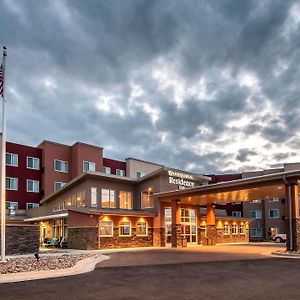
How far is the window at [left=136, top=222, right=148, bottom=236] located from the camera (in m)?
36.4

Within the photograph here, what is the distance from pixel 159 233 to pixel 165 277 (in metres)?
23.0

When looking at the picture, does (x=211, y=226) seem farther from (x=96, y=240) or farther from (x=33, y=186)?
(x=33, y=186)

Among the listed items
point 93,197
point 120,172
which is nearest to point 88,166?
point 120,172

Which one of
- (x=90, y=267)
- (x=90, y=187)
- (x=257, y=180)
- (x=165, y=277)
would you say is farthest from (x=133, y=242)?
(x=165, y=277)

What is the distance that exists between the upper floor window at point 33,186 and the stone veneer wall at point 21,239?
2352 cm

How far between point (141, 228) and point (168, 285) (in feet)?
80.6

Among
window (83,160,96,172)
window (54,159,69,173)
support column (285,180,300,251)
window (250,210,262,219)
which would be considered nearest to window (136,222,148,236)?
support column (285,180,300,251)

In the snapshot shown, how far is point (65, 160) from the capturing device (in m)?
51.7

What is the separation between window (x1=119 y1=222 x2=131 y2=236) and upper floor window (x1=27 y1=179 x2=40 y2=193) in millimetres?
18853

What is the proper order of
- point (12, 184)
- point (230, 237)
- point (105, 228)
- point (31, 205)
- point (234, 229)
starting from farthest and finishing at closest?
point (31, 205) < point (234, 229) < point (12, 184) < point (230, 237) < point (105, 228)

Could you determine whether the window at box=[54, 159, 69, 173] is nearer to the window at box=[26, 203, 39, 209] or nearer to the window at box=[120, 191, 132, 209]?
the window at box=[26, 203, 39, 209]

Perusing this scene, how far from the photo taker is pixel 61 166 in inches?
2018

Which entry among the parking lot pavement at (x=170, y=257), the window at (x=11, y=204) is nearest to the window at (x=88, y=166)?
the window at (x=11, y=204)

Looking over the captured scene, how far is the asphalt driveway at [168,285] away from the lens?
34.9 feet
